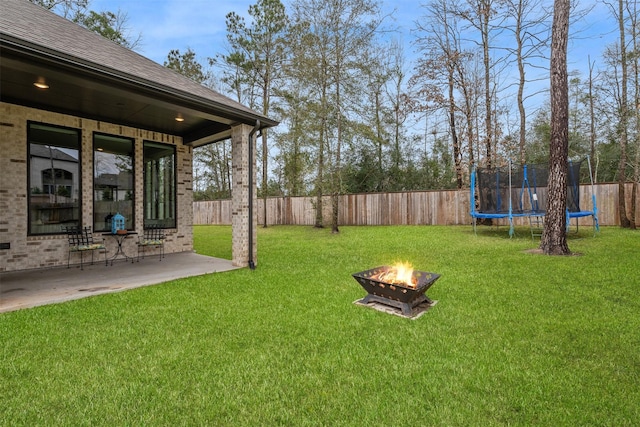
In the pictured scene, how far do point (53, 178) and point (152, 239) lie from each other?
202 cm

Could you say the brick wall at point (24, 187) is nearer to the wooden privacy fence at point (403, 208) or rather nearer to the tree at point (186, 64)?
the wooden privacy fence at point (403, 208)

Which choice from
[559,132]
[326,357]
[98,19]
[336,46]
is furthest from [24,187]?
[98,19]

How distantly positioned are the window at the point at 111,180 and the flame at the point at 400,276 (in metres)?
5.57

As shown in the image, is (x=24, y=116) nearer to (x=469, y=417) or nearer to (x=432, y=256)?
(x=469, y=417)

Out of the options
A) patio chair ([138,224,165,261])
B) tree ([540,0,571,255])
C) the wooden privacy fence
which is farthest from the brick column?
the wooden privacy fence

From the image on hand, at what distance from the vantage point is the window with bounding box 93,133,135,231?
19.7 ft

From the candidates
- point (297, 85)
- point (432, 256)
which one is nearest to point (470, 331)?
point (432, 256)

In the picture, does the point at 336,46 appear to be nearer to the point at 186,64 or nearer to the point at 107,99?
the point at 107,99

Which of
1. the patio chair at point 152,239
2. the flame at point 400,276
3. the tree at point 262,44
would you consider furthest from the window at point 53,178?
the tree at point 262,44

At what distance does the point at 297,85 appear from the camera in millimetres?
12344

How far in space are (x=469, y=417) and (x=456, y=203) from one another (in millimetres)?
11700

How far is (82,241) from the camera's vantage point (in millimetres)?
5668

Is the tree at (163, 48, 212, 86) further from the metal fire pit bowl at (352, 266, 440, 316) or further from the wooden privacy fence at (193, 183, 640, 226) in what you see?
the metal fire pit bowl at (352, 266, 440, 316)

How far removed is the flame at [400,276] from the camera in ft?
10.8
